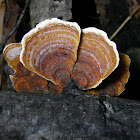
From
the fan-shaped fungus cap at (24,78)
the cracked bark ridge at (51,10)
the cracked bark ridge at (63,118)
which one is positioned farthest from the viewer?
the cracked bark ridge at (51,10)

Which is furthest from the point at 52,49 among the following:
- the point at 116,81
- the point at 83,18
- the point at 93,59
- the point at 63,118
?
the point at 83,18

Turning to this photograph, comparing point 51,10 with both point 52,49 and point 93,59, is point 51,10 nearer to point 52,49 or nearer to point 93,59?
point 52,49

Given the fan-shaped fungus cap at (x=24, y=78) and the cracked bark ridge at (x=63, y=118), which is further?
the fan-shaped fungus cap at (x=24, y=78)

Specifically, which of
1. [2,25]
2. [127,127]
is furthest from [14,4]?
[127,127]

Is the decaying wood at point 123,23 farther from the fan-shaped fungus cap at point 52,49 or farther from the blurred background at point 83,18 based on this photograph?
the fan-shaped fungus cap at point 52,49

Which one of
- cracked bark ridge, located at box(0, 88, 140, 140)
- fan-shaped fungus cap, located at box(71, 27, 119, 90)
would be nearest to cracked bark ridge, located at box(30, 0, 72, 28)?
fan-shaped fungus cap, located at box(71, 27, 119, 90)

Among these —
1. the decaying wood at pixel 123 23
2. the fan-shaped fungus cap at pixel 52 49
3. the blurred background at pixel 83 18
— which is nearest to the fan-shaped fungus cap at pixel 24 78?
the fan-shaped fungus cap at pixel 52 49
